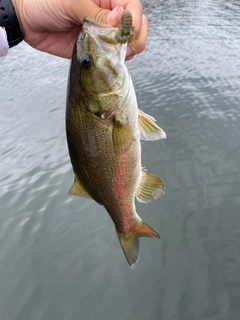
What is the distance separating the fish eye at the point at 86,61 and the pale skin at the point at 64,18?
22cm

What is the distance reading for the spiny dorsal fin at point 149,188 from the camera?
2113 millimetres

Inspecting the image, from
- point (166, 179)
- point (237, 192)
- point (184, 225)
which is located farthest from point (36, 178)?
point (237, 192)

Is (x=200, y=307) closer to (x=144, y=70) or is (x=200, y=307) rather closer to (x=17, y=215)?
(x=17, y=215)

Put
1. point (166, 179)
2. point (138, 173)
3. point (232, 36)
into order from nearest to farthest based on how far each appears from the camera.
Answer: point (138, 173) → point (166, 179) → point (232, 36)

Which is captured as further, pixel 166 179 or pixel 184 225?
pixel 166 179

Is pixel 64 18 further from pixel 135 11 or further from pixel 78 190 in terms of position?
pixel 78 190

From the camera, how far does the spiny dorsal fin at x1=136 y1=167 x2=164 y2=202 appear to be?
2113mm

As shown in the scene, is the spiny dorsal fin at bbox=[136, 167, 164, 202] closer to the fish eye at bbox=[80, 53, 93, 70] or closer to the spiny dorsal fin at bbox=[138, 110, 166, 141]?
the spiny dorsal fin at bbox=[138, 110, 166, 141]

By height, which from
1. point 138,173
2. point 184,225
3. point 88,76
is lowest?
point 184,225

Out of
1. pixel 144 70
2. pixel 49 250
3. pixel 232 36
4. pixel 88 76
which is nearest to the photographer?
pixel 88 76

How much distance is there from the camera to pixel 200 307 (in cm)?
452

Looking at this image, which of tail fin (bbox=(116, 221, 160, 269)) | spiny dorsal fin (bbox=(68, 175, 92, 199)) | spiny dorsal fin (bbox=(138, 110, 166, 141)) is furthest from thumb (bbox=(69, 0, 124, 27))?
tail fin (bbox=(116, 221, 160, 269))

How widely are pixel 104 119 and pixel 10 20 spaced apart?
131cm

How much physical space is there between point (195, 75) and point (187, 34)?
4.54m
